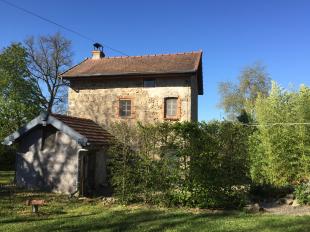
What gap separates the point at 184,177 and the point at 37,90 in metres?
29.6

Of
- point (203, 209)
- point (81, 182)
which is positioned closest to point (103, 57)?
point (81, 182)

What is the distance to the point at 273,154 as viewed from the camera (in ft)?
61.9

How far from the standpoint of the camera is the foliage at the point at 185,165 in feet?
41.0

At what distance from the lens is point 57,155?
1623 cm

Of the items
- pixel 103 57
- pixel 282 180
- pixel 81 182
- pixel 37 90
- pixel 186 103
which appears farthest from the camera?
pixel 37 90

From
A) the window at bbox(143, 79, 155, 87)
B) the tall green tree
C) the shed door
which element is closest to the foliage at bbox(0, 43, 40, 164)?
the tall green tree

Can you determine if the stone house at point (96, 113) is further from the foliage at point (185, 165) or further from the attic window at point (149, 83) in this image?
the foliage at point (185, 165)

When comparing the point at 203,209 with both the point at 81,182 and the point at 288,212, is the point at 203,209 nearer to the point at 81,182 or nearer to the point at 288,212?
the point at 288,212

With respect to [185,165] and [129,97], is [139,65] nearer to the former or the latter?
[129,97]

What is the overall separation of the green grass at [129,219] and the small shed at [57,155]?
2.75m

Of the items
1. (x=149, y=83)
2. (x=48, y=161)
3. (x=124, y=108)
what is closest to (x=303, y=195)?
(x=48, y=161)

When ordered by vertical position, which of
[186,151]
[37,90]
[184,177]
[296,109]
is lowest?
[184,177]

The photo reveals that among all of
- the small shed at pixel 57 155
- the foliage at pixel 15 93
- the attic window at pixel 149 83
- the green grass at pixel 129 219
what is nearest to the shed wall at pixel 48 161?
the small shed at pixel 57 155

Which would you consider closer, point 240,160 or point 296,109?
point 240,160
